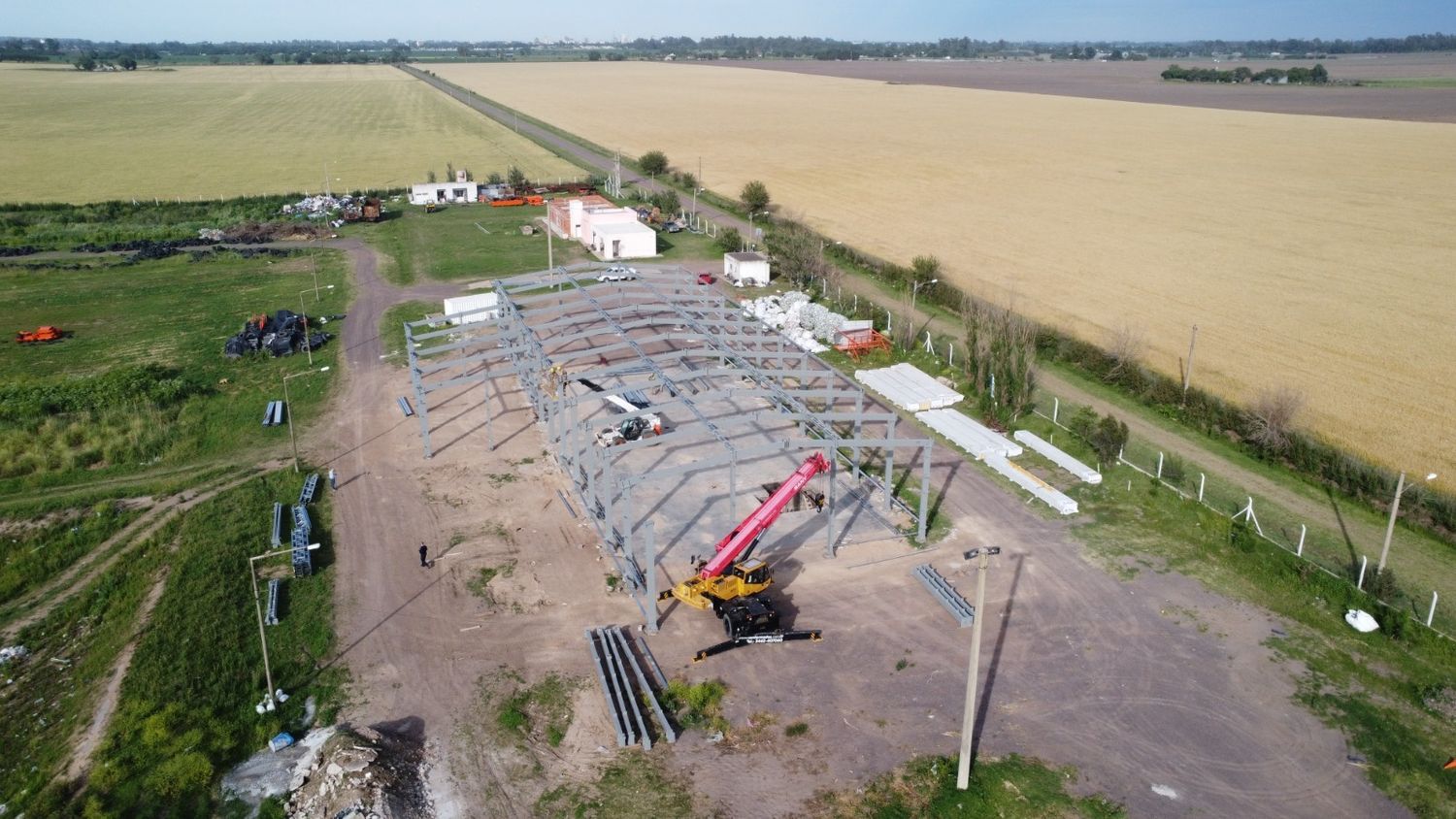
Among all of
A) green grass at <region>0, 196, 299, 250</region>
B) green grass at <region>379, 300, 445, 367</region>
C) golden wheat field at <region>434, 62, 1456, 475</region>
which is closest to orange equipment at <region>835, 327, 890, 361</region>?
golden wheat field at <region>434, 62, 1456, 475</region>

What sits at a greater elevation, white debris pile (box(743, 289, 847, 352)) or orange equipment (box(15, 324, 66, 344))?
white debris pile (box(743, 289, 847, 352))

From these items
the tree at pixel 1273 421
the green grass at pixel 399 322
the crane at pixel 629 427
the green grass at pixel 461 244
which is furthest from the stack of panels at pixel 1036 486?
the green grass at pixel 461 244

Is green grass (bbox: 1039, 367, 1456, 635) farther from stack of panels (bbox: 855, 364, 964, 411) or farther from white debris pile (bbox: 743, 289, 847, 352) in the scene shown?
white debris pile (bbox: 743, 289, 847, 352)

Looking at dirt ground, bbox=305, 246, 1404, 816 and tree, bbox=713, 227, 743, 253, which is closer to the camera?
dirt ground, bbox=305, 246, 1404, 816

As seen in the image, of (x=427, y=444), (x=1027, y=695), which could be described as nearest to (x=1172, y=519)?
(x=1027, y=695)

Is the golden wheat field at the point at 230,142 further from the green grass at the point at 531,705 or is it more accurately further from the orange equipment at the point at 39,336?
the green grass at the point at 531,705

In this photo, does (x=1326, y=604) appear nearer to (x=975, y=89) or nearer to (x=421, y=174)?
(x=421, y=174)

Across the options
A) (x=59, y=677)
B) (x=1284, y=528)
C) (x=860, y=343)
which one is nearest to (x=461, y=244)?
(x=860, y=343)
